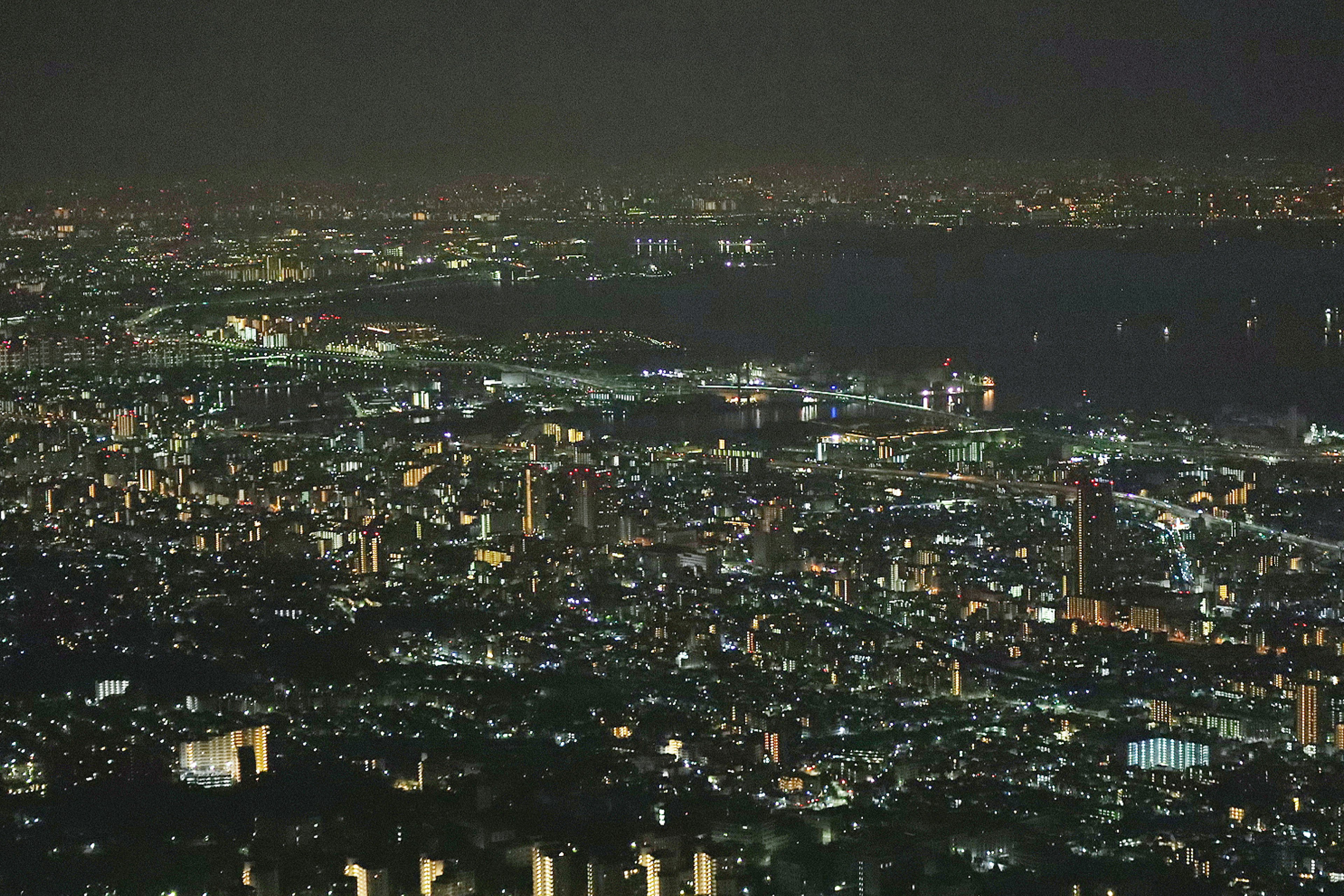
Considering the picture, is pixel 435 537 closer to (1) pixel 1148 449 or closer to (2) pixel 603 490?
(2) pixel 603 490

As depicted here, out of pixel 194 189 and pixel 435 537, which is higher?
pixel 194 189

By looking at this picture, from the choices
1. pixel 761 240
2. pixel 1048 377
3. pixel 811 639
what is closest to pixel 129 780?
pixel 811 639

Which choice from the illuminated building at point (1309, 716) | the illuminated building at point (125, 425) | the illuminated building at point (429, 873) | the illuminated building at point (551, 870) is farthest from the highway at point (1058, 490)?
the illuminated building at point (429, 873)

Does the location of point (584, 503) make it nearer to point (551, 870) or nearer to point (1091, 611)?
point (1091, 611)

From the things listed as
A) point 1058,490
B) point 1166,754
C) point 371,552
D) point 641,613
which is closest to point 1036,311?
point 1058,490

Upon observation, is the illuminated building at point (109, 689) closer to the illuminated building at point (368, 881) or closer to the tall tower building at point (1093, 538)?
the illuminated building at point (368, 881)

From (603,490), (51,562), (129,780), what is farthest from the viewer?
A: (603,490)

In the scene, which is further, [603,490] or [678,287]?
[678,287]

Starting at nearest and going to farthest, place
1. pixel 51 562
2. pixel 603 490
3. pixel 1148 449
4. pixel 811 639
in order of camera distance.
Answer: pixel 811 639 → pixel 51 562 → pixel 603 490 → pixel 1148 449
